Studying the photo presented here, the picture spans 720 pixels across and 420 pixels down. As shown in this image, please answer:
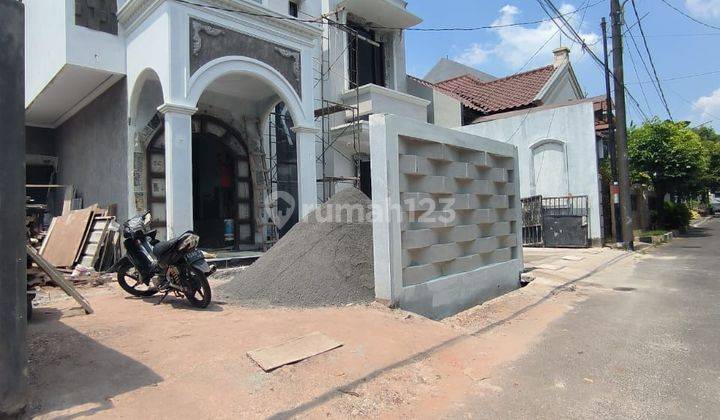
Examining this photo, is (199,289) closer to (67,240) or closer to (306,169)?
(306,169)

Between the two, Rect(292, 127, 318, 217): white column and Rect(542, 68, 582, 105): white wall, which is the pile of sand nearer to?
Rect(292, 127, 318, 217): white column

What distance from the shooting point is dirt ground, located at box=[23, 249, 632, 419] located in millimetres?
3170

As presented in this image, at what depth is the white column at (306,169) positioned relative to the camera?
1023cm

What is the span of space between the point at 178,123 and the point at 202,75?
1048 millimetres

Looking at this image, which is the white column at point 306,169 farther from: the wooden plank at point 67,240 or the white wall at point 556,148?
the white wall at point 556,148

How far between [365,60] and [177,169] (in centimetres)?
834

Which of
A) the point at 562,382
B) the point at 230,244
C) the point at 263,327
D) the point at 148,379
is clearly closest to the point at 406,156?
the point at 263,327

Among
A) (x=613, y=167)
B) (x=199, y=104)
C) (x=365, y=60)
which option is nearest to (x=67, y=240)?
(x=199, y=104)

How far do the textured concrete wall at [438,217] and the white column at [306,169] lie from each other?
4040 millimetres

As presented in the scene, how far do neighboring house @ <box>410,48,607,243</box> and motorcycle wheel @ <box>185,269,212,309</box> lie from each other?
12.5m

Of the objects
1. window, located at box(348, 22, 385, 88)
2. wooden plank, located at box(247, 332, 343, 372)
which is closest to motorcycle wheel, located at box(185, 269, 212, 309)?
wooden plank, located at box(247, 332, 343, 372)

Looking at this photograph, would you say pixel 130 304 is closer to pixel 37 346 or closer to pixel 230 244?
pixel 37 346

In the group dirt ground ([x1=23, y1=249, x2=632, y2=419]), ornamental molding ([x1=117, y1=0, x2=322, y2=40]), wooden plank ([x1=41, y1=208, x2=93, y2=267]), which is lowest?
dirt ground ([x1=23, y1=249, x2=632, y2=419])

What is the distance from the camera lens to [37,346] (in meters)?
3.92
